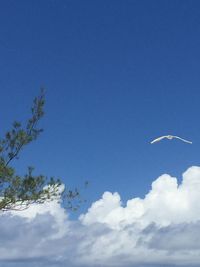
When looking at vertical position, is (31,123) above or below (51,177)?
above

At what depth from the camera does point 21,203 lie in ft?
195

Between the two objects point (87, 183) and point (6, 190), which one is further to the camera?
point (87, 183)

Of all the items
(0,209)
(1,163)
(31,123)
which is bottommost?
(0,209)

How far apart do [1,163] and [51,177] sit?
498 centimetres

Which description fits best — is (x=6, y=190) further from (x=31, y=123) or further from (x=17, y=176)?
(x=31, y=123)

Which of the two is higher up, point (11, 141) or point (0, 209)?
point (11, 141)

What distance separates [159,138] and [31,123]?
12085 millimetres

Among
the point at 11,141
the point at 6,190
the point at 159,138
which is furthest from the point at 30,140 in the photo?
the point at 159,138

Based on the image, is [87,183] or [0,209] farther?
[87,183]

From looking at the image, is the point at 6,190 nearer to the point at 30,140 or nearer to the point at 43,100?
the point at 30,140

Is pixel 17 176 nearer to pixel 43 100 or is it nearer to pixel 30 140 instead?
pixel 30 140

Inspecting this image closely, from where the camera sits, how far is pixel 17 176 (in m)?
59.8

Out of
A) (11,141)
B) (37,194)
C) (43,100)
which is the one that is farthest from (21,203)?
(43,100)

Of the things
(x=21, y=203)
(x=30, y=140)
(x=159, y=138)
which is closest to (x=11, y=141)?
(x=30, y=140)
